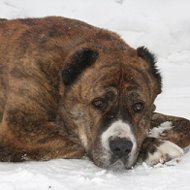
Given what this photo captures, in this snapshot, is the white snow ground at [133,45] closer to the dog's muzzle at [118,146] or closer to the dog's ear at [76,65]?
the dog's muzzle at [118,146]

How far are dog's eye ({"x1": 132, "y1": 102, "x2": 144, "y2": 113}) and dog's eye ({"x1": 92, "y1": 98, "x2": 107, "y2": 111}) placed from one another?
26 centimetres

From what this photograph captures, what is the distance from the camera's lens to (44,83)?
607 centimetres

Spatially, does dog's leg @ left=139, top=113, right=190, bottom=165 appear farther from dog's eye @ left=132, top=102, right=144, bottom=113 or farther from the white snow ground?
dog's eye @ left=132, top=102, right=144, bottom=113

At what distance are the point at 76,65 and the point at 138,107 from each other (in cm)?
65

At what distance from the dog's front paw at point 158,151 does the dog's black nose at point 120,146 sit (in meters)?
0.35

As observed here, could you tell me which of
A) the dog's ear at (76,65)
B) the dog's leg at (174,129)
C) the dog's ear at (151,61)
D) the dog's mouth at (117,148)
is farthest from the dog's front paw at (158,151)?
the dog's ear at (76,65)

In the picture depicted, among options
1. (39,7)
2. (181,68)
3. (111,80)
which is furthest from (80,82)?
(39,7)

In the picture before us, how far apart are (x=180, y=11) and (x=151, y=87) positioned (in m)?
6.59

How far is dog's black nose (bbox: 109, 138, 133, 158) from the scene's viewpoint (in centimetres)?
521

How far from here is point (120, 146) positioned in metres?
5.21

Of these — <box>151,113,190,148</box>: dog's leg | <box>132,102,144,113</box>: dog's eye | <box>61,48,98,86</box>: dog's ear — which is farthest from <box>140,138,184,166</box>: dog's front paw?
<box>61,48,98,86</box>: dog's ear

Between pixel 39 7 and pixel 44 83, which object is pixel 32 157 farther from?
pixel 39 7

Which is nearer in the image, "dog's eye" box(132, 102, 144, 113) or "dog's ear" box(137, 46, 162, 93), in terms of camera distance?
"dog's eye" box(132, 102, 144, 113)

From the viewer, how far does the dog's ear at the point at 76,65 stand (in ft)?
19.3
